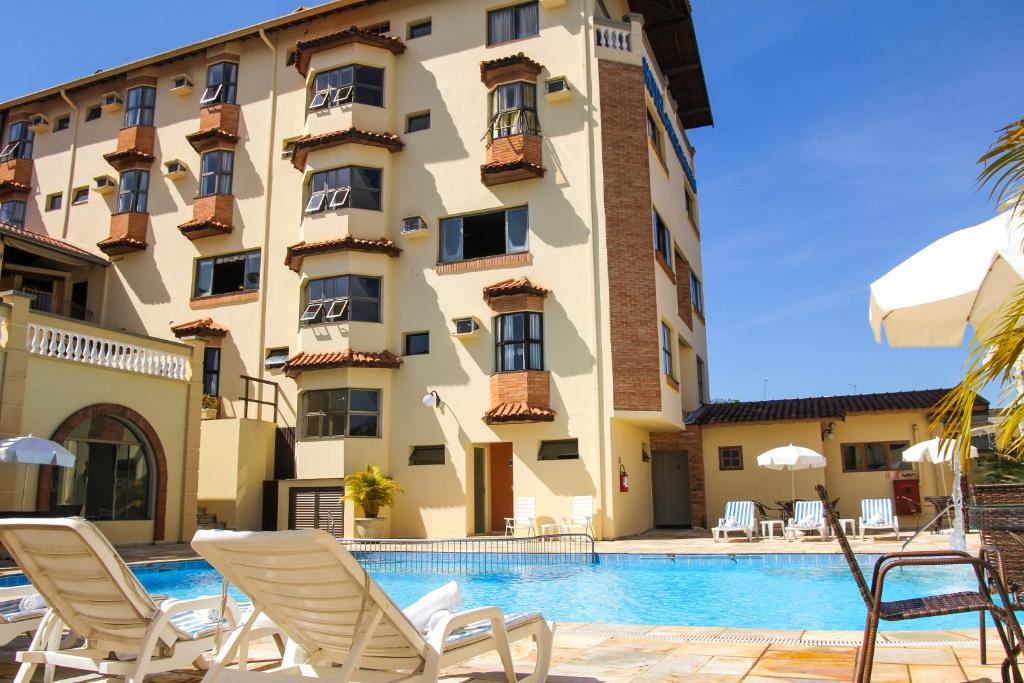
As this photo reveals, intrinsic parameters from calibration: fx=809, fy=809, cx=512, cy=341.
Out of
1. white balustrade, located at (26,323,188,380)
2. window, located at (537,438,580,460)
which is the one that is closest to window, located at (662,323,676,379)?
window, located at (537,438,580,460)

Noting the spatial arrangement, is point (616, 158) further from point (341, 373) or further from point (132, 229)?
point (132, 229)

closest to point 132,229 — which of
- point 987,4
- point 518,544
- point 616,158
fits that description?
point 616,158

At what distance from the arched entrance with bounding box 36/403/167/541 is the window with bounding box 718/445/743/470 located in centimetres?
1405

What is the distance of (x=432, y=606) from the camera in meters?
4.42

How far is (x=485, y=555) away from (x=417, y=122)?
497 inches

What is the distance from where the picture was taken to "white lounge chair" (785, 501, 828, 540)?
16.9 metres

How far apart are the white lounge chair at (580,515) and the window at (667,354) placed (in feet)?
13.6

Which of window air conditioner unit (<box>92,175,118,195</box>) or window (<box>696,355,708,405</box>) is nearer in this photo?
window air conditioner unit (<box>92,175,118,195</box>)

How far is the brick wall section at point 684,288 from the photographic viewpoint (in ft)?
80.9

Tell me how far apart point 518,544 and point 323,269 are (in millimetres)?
9532

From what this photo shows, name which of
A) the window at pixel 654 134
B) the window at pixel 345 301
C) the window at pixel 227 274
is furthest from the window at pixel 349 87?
the window at pixel 654 134

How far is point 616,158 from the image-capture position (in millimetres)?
20156

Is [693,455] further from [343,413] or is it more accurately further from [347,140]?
[347,140]

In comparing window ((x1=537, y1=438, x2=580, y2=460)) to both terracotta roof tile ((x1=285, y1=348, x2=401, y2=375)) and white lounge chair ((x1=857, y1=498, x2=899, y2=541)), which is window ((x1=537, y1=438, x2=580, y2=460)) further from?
white lounge chair ((x1=857, y1=498, x2=899, y2=541))
